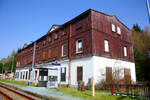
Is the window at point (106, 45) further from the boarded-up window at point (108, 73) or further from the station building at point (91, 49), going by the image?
the boarded-up window at point (108, 73)

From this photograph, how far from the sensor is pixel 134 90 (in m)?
9.27

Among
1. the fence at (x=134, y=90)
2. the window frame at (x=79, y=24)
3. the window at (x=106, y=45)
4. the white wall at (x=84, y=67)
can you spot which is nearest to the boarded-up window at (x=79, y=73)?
the white wall at (x=84, y=67)

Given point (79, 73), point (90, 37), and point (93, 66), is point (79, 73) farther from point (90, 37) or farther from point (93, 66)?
point (90, 37)

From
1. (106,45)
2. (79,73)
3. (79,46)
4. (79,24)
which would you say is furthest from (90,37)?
(79,73)

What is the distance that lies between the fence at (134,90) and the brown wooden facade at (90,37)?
645 centimetres

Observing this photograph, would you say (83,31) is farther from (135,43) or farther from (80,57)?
(135,43)

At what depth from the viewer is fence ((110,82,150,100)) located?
27.6 ft

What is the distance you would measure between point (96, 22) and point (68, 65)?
307 inches

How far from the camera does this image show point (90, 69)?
52.8 ft

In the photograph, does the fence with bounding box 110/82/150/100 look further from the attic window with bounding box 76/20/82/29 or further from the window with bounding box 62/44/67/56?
the window with bounding box 62/44/67/56

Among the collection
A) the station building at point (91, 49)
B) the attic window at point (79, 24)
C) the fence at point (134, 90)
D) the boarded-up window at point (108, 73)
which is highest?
the attic window at point (79, 24)

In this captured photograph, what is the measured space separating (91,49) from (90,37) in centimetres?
177

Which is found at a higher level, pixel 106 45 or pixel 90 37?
pixel 90 37

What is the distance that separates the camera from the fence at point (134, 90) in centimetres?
841
